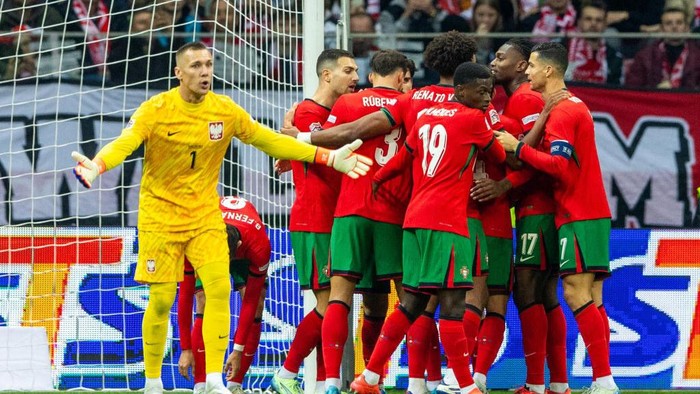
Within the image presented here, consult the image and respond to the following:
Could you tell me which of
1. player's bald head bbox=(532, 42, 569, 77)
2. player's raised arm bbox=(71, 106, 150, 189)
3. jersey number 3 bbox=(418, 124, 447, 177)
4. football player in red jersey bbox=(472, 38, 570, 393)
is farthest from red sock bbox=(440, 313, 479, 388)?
player's raised arm bbox=(71, 106, 150, 189)

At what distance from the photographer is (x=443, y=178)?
8.80 m

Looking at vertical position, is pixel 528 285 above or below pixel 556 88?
below

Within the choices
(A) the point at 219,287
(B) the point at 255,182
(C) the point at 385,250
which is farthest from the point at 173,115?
(B) the point at 255,182

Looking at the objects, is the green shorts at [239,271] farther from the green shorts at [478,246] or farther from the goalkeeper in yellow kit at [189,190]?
the green shorts at [478,246]

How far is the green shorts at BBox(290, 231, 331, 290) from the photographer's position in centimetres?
959

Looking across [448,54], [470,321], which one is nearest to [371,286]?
[470,321]

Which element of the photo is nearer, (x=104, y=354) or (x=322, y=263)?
(x=322, y=263)

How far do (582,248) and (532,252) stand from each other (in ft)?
1.35

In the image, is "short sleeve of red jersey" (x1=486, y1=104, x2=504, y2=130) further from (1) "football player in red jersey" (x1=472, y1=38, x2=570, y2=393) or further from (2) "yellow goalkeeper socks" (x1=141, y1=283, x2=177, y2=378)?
(2) "yellow goalkeeper socks" (x1=141, y1=283, x2=177, y2=378)

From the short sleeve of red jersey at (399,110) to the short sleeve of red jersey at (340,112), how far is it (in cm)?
31

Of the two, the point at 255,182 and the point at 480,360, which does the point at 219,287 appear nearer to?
the point at 480,360

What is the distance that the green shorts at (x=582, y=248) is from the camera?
9188 millimetres

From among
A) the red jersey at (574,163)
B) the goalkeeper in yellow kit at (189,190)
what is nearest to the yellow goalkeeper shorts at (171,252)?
the goalkeeper in yellow kit at (189,190)

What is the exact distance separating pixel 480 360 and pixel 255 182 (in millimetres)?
4053
